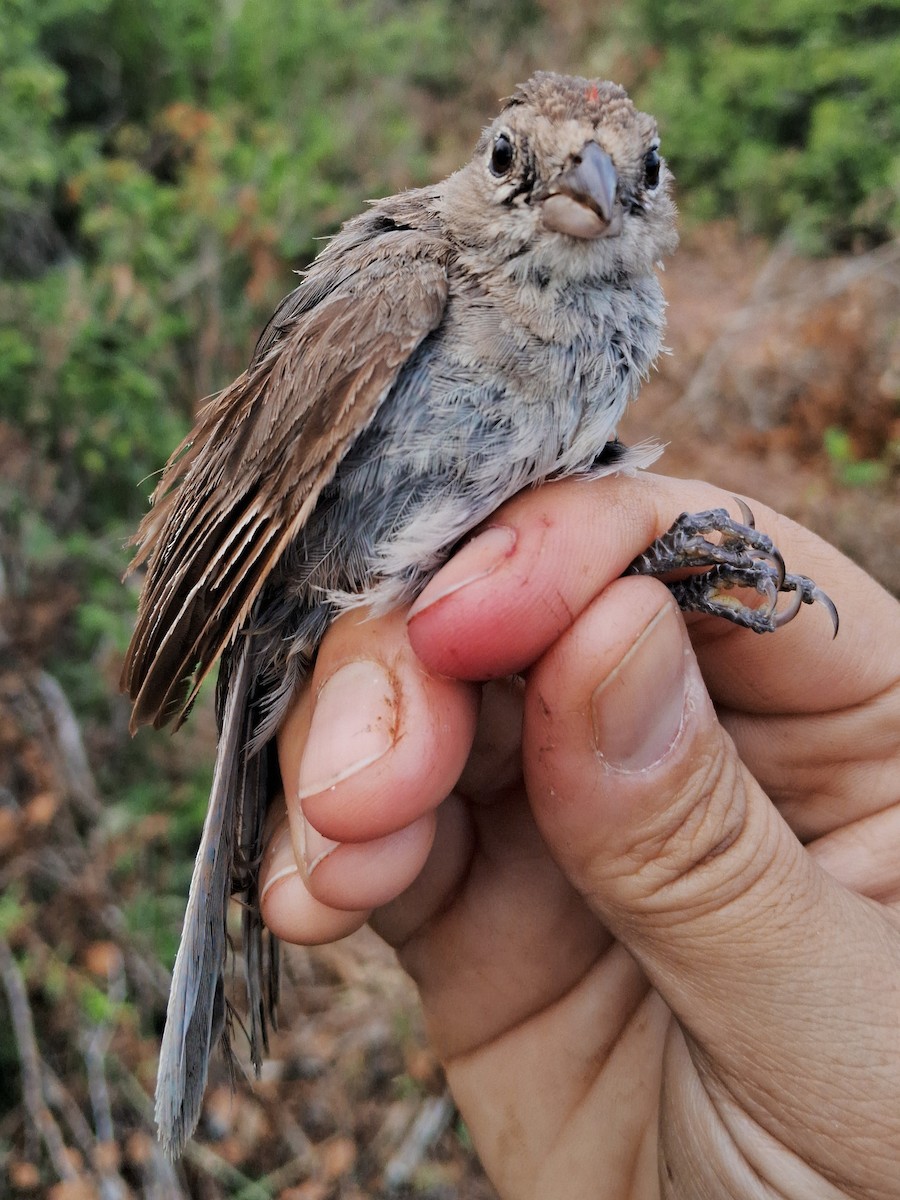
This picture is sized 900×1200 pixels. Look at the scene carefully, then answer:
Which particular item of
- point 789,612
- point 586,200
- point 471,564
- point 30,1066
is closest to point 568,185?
point 586,200

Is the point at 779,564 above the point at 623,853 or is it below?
above

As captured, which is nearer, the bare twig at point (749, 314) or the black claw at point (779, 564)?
the black claw at point (779, 564)

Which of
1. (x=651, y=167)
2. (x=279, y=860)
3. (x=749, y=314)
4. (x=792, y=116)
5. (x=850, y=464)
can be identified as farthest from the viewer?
(x=792, y=116)

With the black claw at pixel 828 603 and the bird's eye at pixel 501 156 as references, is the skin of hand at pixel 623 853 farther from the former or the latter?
the bird's eye at pixel 501 156

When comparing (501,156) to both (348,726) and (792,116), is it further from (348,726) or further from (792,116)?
(792,116)

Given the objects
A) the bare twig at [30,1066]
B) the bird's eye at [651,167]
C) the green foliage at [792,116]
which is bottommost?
the bare twig at [30,1066]

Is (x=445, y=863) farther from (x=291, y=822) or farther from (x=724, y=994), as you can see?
(x=724, y=994)

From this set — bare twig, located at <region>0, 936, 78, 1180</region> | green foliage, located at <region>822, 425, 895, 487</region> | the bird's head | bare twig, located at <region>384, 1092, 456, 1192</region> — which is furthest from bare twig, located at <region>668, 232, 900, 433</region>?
bare twig, located at <region>0, 936, 78, 1180</region>

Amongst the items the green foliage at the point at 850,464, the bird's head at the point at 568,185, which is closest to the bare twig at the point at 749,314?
the green foliage at the point at 850,464
